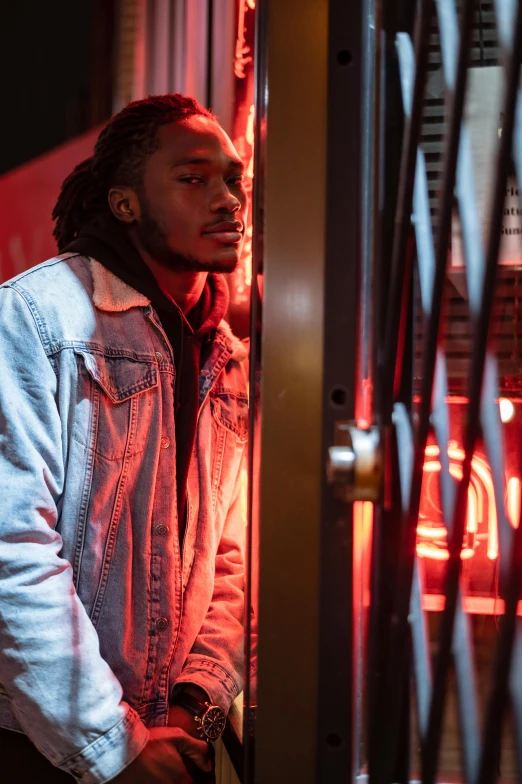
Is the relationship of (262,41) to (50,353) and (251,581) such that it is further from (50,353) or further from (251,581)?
(50,353)

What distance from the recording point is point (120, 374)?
1.48 m

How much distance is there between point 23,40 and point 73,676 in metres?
1.87

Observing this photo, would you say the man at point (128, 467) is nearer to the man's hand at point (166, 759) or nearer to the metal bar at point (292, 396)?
the man's hand at point (166, 759)

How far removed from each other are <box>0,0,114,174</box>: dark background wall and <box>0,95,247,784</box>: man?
0.56 meters

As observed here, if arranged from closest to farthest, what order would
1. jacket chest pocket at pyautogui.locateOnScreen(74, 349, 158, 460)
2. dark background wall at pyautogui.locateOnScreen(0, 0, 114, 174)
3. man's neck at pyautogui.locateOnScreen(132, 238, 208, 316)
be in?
jacket chest pocket at pyautogui.locateOnScreen(74, 349, 158, 460) → man's neck at pyautogui.locateOnScreen(132, 238, 208, 316) → dark background wall at pyautogui.locateOnScreen(0, 0, 114, 174)

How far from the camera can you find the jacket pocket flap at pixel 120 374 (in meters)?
1.43

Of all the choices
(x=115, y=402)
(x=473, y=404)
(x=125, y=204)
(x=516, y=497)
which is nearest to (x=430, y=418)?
(x=473, y=404)

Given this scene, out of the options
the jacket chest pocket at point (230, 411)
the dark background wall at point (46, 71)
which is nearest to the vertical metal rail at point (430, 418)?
the jacket chest pocket at point (230, 411)

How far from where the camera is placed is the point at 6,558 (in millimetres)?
1288

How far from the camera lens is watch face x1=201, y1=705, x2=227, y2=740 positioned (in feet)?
5.01

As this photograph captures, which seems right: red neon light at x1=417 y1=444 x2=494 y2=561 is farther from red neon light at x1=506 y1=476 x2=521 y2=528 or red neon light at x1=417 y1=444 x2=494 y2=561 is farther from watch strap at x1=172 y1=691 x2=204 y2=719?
watch strap at x1=172 y1=691 x2=204 y2=719

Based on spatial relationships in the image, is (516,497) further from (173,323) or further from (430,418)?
(173,323)

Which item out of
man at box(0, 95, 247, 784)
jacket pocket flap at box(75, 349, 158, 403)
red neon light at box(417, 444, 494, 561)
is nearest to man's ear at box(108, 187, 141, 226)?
man at box(0, 95, 247, 784)

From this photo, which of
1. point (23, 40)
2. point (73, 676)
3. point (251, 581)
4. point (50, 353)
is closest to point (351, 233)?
point (251, 581)
